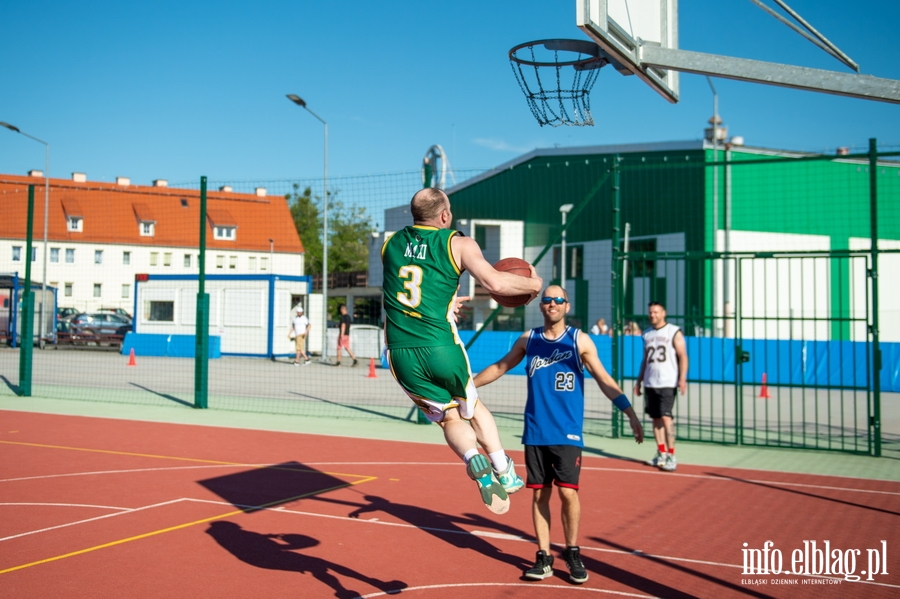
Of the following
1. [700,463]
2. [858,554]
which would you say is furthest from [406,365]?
[700,463]

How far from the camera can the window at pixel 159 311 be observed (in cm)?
3362

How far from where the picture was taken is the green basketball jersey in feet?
14.7

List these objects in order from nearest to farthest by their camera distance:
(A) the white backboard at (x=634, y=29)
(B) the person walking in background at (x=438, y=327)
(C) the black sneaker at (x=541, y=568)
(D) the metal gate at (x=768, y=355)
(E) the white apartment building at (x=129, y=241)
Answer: (B) the person walking in background at (x=438, y=327) < (A) the white backboard at (x=634, y=29) < (C) the black sneaker at (x=541, y=568) < (D) the metal gate at (x=768, y=355) < (E) the white apartment building at (x=129, y=241)

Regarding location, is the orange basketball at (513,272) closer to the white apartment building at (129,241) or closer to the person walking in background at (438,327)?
the person walking in background at (438,327)

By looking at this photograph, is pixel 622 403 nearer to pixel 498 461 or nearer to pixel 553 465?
pixel 553 465

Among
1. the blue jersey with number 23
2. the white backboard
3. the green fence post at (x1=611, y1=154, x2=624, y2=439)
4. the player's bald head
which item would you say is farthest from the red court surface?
the white backboard

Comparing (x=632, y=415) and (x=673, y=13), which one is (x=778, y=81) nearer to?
(x=673, y=13)

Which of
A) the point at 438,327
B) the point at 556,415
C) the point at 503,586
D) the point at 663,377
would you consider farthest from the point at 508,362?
the point at 663,377

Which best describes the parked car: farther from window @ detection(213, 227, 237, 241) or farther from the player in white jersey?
the player in white jersey

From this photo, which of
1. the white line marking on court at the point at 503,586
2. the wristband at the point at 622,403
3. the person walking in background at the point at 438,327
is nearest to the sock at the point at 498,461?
the person walking in background at the point at 438,327

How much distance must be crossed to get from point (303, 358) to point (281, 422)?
541 inches

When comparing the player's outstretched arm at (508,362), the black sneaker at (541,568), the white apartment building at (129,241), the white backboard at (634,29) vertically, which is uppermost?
the white apartment building at (129,241)

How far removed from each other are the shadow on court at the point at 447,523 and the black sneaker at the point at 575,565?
0.39 meters

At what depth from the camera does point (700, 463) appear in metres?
11.1
